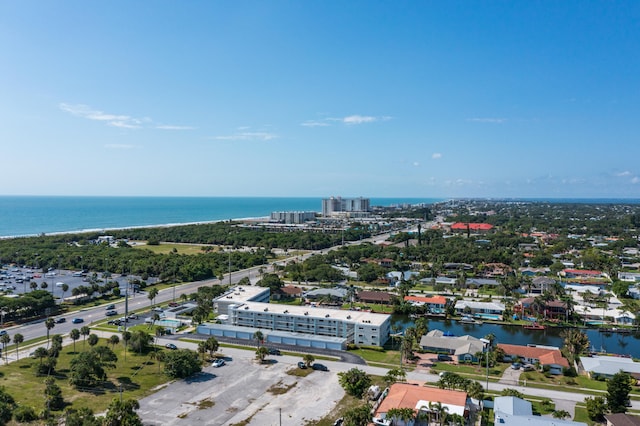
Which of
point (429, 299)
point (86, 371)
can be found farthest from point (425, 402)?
point (429, 299)

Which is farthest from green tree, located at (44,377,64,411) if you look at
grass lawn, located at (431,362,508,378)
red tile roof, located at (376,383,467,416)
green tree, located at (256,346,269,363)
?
grass lawn, located at (431,362,508,378)

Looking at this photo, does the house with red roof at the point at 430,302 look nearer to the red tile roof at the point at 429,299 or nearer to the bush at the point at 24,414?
the red tile roof at the point at 429,299

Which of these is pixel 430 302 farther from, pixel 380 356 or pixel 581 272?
pixel 581 272

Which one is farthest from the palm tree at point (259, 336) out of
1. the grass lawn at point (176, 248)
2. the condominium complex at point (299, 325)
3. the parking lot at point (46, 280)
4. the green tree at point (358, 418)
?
the grass lawn at point (176, 248)

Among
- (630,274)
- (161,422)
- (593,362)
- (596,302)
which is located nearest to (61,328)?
(161,422)

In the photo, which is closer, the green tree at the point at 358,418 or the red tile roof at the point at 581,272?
the green tree at the point at 358,418
